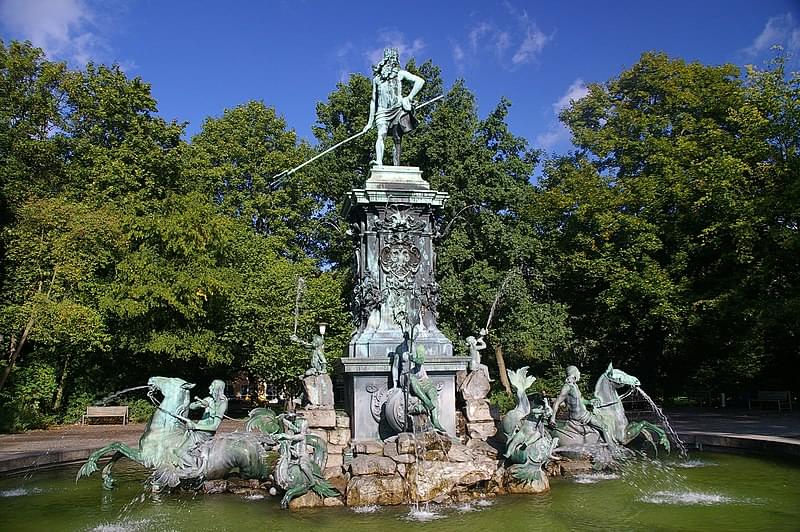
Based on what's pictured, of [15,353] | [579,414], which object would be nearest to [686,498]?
[579,414]

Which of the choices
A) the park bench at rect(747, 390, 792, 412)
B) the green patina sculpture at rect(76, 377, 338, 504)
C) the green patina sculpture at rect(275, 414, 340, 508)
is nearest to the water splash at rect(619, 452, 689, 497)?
the green patina sculpture at rect(275, 414, 340, 508)

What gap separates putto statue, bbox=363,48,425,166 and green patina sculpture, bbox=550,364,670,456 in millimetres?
5810

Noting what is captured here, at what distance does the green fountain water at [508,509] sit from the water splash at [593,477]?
0.05 ft

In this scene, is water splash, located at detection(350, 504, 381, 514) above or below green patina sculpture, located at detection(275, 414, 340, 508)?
below

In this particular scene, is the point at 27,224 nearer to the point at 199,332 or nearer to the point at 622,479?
the point at 199,332

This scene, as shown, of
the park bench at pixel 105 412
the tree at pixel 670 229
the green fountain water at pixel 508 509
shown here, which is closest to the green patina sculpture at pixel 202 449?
the green fountain water at pixel 508 509

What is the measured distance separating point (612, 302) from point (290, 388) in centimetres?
1412

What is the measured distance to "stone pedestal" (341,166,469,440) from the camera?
12195mm

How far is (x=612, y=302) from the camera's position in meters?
25.3

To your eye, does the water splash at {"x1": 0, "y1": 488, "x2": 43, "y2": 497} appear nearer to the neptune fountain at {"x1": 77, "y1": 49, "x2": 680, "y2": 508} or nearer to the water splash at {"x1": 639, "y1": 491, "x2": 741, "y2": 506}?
the neptune fountain at {"x1": 77, "y1": 49, "x2": 680, "y2": 508}

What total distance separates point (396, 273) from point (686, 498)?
6.24 metres

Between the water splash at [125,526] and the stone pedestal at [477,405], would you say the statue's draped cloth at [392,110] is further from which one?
the water splash at [125,526]

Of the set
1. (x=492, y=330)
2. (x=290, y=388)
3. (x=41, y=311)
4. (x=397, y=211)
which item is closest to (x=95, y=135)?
(x=41, y=311)

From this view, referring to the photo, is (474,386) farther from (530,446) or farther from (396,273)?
(530,446)
